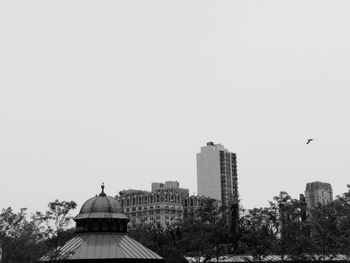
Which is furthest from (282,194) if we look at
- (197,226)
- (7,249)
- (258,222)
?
(7,249)

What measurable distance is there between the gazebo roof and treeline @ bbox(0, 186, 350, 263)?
5.05 feet

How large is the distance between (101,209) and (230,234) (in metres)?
39.2

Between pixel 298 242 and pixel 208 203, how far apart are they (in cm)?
2266

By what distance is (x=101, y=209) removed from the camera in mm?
71188

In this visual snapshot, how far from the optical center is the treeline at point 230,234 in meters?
61.8

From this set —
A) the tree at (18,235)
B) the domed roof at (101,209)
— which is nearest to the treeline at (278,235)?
the domed roof at (101,209)

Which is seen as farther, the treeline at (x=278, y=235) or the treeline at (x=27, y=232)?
the treeline at (x=278, y=235)

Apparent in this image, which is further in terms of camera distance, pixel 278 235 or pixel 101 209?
pixel 278 235

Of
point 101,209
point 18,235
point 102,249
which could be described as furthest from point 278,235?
point 18,235

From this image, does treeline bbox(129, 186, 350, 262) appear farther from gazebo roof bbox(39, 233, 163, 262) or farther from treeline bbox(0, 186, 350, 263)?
gazebo roof bbox(39, 233, 163, 262)

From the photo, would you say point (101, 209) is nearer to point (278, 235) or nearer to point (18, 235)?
point (18, 235)

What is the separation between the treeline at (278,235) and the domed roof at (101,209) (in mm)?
16926

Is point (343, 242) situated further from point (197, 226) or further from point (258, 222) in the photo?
point (197, 226)

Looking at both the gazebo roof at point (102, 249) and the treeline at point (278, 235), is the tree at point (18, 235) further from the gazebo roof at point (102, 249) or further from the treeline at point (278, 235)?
the treeline at point (278, 235)
